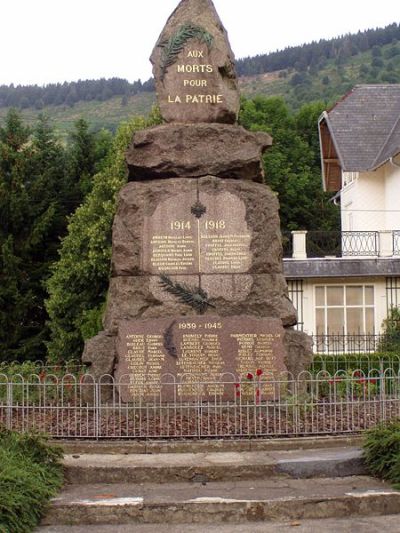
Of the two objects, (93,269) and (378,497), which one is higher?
(93,269)

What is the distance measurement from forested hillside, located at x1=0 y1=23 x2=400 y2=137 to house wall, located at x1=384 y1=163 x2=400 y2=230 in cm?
5090

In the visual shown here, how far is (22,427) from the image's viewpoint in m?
8.82

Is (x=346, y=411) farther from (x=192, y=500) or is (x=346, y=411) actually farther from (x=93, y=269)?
(x=93, y=269)

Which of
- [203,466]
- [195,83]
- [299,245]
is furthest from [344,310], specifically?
[203,466]

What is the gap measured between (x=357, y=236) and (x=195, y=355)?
707 inches

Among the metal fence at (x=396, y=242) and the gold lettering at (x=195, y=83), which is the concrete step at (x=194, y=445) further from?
the metal fence at (x=396, y=242)

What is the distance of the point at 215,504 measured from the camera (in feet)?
23.0

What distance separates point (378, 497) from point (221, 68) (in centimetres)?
649

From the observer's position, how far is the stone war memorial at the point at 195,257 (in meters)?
10.3

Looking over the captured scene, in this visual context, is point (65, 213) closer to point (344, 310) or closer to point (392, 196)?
point (344, 310)

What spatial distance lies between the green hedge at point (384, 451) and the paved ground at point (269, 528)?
80cm

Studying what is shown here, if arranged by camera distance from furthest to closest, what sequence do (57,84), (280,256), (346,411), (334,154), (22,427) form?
(57,84) → (334,154) → (280,256) → (346,411) → (22,427)

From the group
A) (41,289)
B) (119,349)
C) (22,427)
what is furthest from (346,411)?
(41,289)

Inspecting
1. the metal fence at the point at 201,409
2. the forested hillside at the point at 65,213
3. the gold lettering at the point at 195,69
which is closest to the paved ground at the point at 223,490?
the metal fence at the point at 201,409
